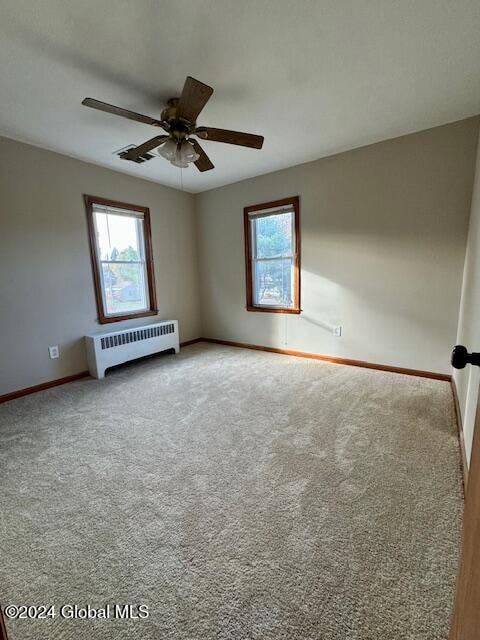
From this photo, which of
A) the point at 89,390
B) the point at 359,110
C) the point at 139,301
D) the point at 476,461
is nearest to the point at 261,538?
the point at 476,461

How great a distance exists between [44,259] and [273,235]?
279 cm

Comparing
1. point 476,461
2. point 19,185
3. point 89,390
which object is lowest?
point 89,390

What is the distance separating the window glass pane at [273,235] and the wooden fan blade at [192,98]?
2040mm

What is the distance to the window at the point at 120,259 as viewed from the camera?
3438mm

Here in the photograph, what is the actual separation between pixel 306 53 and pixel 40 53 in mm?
1632

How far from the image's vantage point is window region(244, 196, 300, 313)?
12.2 ft

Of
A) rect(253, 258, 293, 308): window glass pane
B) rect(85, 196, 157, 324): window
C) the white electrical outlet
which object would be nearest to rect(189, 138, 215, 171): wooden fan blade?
rect(85, 196, 157, 324): window

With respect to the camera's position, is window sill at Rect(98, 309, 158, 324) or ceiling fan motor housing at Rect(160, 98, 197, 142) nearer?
ceiling fan motor housing at Rect(160, 98, 197, 142)

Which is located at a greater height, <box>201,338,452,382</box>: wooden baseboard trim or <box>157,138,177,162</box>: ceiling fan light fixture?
<box>157,138,177,162</box>: ceiling fan light fixture

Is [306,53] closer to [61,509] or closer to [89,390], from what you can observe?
[61,509]

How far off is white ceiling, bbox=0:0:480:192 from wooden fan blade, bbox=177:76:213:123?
0.26m

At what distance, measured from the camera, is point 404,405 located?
240 centimetres

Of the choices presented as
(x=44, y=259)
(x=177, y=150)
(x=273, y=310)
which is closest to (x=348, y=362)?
(x=273, y=310)

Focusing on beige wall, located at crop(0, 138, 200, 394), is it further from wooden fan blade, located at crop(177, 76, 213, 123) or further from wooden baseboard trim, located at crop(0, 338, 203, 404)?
wooden fan blade, located at crop(177, 76, 213, 123)
